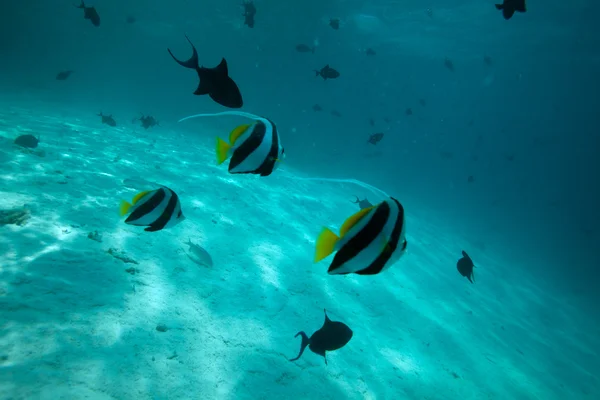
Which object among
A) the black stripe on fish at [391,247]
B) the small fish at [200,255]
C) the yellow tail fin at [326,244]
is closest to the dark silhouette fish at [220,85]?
the yellow tail fin at [326,244]

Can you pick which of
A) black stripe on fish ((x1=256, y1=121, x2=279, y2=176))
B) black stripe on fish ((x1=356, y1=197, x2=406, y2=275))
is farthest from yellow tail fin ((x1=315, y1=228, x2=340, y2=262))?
black stripe on fish ((x1=256, y1=121, x2=279, y2=176))

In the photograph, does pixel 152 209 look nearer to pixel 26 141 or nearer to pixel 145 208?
pixel 145 208

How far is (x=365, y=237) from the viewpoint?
1.18 m

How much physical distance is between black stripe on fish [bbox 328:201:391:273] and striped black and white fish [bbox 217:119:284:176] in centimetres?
83

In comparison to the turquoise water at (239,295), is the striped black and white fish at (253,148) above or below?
above

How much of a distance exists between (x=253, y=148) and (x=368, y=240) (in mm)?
925

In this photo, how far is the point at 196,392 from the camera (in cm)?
303

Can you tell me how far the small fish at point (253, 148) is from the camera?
68.7 inches

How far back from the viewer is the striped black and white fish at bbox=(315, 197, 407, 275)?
1178 mm

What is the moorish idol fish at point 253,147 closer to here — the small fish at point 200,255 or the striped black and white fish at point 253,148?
the striped black and white fish at point 253,148

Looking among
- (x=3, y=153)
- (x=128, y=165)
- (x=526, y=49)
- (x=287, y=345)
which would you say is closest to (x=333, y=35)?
(x=526, y=49)

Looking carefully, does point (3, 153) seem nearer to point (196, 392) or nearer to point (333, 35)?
point (196, 392)

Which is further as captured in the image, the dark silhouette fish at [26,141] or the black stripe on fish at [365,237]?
the dark silhouette fish at [26,141]

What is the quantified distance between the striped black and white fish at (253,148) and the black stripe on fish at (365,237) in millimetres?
831
